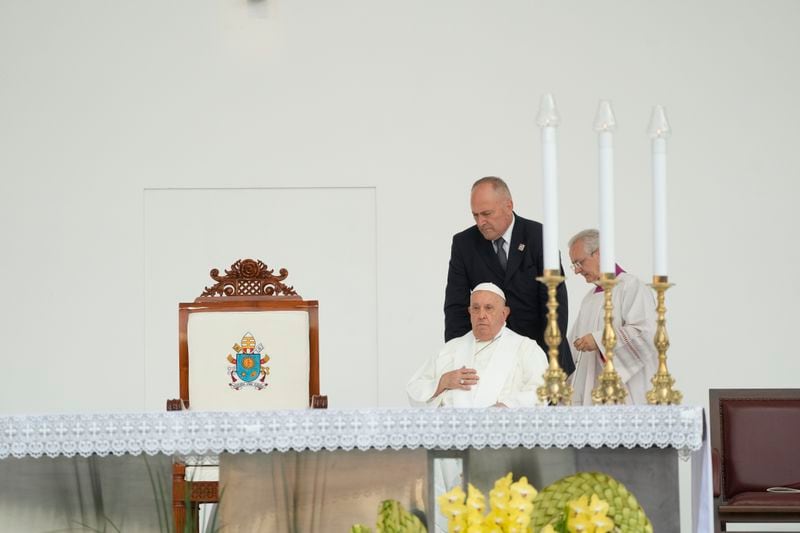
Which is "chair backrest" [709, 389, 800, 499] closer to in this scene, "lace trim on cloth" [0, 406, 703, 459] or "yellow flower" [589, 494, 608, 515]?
"lace trim on cloth" [0, 406, 703, 459]

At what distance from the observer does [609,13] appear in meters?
7.70

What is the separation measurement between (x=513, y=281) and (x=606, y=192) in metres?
2.35

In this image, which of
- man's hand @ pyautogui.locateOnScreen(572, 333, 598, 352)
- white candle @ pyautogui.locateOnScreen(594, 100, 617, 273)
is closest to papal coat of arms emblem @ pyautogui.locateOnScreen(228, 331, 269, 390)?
man's hand @ pyautogui.locateOnScreen(572, 333, 598, 352)

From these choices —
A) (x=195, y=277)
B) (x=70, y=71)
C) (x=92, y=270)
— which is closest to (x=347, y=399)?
(x=195, y=277)

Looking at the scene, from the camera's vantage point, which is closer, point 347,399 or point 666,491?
point 666,491

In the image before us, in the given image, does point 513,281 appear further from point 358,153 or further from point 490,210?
point 358,153

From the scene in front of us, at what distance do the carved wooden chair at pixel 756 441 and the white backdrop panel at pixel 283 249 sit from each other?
93.3 inches

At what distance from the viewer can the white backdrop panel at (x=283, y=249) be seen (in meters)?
7.61

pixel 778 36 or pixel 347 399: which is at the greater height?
pixel 778 36

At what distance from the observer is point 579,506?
7.38 feet

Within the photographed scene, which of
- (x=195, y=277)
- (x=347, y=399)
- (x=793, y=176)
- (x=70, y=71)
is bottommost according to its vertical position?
(x=347, y=399)

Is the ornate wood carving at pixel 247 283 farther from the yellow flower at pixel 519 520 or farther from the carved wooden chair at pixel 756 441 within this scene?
the yellow flower at pixel 519 520

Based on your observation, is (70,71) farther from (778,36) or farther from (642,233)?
(778,36)

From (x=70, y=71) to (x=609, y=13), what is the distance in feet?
10.2
